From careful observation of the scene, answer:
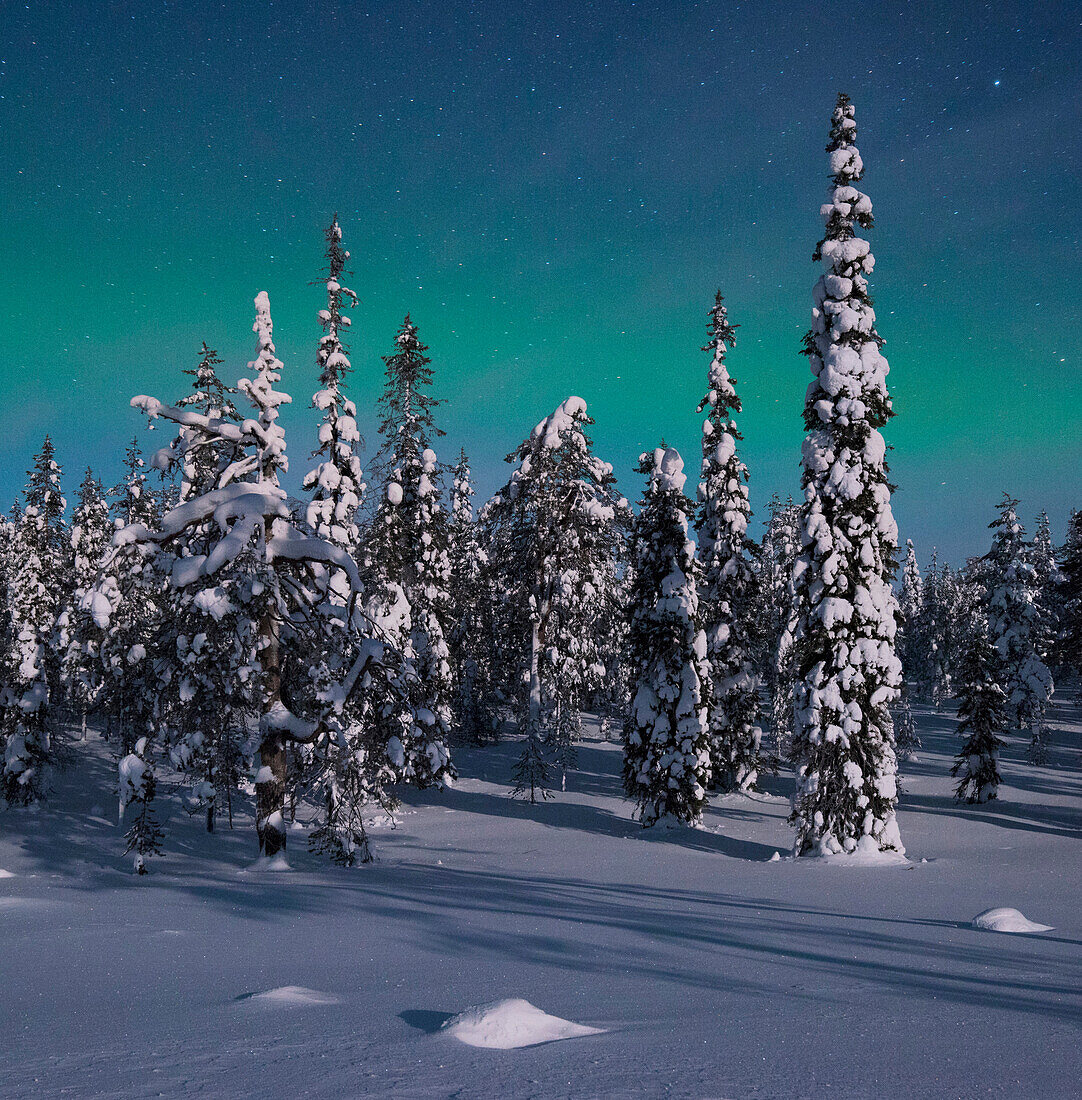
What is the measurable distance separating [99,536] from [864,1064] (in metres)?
49.0

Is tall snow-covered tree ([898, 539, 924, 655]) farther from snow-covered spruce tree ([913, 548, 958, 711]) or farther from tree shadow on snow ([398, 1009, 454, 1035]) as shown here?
tree shadow on snow ([398, 1009, 454, 1035])

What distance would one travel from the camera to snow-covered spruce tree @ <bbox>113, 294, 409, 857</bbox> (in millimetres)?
13484

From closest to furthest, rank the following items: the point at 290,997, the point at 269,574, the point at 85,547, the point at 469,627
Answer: the point at 290,997
the point at 269,574
the point at 469,627
the point at 85,547

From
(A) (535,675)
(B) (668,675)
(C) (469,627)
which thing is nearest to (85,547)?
(C) (469,627)

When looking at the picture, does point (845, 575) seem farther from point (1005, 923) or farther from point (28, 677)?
point (28, 677)

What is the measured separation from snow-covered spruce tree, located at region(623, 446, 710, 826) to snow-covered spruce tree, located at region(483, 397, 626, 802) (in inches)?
123

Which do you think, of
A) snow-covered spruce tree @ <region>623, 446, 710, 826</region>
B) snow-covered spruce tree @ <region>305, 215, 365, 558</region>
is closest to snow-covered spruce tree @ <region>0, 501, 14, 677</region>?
snow-covered spruce tree @ <region>305, 215, 365, 558</region>

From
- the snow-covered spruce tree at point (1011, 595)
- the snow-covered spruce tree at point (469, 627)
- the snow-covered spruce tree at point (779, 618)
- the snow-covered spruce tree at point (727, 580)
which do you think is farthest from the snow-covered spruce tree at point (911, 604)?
the snow-covered spruce tree at point (727, 580)

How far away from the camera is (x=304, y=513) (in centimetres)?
1516

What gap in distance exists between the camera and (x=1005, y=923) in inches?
331

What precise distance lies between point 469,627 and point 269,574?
872 inches

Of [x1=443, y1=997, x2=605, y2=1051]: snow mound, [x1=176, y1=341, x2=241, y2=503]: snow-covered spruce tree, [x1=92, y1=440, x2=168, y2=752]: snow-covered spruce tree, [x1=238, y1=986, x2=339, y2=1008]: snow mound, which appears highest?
[x1=176, y1=341, x2=241, y2=503]: snow-covered spruce tree

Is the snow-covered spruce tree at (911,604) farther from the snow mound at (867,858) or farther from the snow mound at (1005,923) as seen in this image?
the snow mound at (1005,923)

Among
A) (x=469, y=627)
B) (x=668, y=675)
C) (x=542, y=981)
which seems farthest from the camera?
(x=469, y=627)
